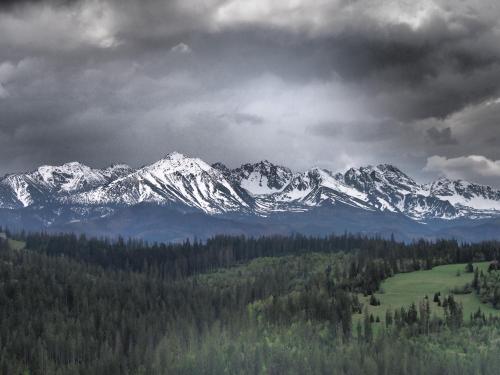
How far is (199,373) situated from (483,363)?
82.8m

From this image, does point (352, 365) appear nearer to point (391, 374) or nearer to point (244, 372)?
point (391, 374)

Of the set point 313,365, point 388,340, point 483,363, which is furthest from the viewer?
point 388,340

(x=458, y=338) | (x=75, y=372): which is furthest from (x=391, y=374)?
(x=75, y=372)

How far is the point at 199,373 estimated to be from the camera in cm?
19838

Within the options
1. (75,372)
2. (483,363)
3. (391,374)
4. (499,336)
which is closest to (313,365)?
(391,374)

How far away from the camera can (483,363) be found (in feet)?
548

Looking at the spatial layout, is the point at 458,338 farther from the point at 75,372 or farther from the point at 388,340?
the point at 75,372

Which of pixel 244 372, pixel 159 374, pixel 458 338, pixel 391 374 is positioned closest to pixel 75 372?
pixel 159 374

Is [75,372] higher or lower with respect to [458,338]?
lower

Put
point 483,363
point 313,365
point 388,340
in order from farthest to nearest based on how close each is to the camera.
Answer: point 388,340 < point 313,365 < point 483,363

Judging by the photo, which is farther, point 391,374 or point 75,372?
point 75,372

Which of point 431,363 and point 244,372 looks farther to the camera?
point 244,372

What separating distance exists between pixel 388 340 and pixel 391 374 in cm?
3045

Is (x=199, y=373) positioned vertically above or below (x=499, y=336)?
below
